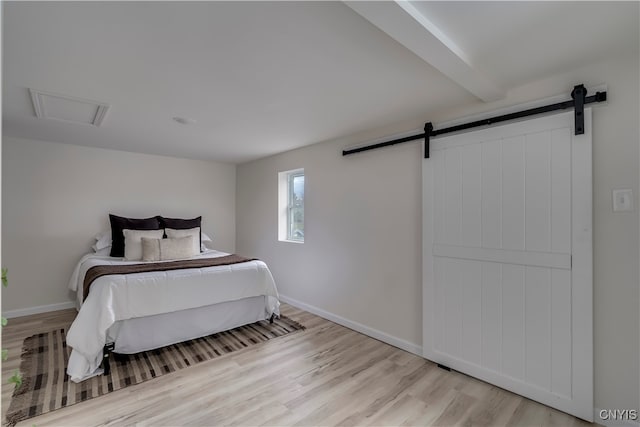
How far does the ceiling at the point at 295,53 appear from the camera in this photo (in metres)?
1.51

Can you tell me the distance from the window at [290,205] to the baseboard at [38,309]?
2767 mm

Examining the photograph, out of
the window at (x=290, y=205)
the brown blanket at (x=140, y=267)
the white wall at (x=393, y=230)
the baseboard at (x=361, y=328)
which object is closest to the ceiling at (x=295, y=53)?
the white wall at (x=393, y=230)

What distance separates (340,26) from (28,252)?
438cm

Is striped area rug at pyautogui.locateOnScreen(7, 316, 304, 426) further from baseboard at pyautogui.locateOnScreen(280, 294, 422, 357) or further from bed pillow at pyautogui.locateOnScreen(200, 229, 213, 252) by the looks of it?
bed pillow at pyautogui.locateOnScreen(200, 229, 213, 252)

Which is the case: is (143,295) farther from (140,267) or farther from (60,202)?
(60,202)

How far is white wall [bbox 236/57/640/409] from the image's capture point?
6.23 ft

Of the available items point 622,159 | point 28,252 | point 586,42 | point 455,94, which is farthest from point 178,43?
point 28,252

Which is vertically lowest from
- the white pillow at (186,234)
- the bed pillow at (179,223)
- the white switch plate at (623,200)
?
the white pillow at (186,234)

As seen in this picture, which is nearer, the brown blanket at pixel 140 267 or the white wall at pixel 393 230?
the white wall at pixel 393 230

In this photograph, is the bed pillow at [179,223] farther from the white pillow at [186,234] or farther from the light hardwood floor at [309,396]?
the light hardwood floor at [309,396]

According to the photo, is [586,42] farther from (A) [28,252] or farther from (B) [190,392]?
(A) [28,252]

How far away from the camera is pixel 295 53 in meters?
1.84

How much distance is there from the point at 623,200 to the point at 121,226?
4787 mm

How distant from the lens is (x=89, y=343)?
2420 millimetres
